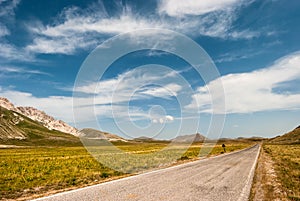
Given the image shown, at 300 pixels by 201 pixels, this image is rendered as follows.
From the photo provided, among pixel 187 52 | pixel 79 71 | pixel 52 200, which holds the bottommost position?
pixel 52 200

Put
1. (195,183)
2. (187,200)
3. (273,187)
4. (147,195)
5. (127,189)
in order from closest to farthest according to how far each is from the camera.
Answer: (187,200) → (147,195) → (127,189) → (273,187) → (195,183)

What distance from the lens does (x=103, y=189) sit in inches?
446

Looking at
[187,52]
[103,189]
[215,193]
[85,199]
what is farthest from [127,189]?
[187,52]

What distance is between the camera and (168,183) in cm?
1277

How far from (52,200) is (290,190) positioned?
10.4 metres

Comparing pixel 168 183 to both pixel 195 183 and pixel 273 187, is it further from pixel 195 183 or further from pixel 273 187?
pixel 273 187

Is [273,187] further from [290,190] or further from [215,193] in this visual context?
[215,193]

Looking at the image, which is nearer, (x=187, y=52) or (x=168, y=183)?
(x=168, y=183)

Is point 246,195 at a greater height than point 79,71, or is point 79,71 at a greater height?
point 79,71

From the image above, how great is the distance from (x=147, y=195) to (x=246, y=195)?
4.14 m

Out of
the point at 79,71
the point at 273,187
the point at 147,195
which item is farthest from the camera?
the point at 79,71

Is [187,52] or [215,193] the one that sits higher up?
[187,52]

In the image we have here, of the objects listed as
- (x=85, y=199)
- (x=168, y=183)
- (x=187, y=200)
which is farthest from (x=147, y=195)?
(x=168, y=183)

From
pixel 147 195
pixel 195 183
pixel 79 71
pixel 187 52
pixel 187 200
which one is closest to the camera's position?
pixel 187 200
